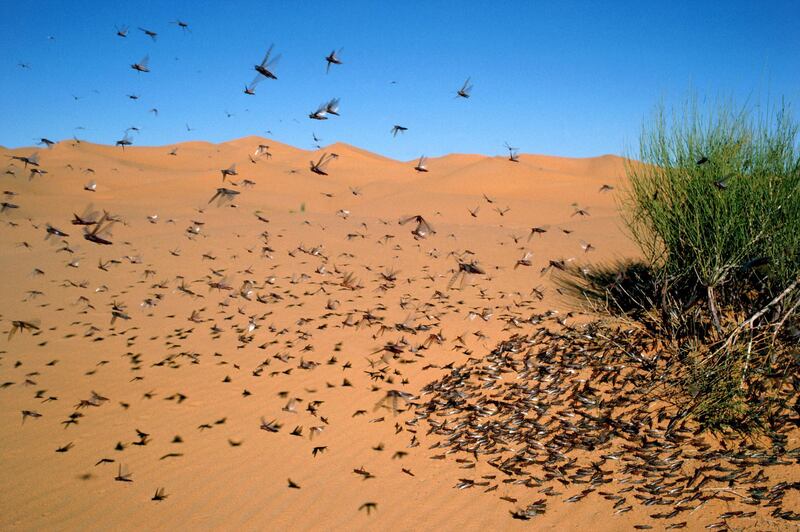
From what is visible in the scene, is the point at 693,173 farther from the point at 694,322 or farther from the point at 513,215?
the point at 513,215

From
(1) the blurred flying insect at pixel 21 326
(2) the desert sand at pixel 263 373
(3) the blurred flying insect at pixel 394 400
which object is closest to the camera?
(2) the desert sand at pixel 263 373

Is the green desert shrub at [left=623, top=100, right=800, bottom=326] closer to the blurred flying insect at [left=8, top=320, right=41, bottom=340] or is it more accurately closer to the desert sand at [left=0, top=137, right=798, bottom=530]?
the desert sand at [left=0, top=137, right=798, bottom=530]

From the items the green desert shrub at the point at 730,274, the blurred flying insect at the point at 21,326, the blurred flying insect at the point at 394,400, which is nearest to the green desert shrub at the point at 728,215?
the green desert shrub at the point at 730,274

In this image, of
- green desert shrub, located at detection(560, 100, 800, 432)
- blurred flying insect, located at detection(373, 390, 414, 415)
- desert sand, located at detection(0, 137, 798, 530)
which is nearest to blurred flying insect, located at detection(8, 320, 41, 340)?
desert sand, located at detection(0, 137, 798, 530)

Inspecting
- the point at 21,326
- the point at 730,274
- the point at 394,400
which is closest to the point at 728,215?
the point at 730,274

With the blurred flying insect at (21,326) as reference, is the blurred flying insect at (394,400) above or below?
below

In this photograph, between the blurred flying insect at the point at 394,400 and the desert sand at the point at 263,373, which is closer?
the desert sand at the point at 263,373

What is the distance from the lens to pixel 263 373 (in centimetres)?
682

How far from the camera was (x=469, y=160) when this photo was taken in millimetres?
58844

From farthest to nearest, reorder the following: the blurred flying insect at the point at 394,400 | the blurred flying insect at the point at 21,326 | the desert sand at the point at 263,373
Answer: the blurred flying insect at the point at 394,400, the blurred flying insect at the point at 21,326, the desert sand at the point at 263,373

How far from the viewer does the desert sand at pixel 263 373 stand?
4.25 meters

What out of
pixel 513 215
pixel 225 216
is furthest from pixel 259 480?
pixel 513 215

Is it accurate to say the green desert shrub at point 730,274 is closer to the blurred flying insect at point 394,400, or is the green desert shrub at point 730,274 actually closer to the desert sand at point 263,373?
the desert sand at point 263,373

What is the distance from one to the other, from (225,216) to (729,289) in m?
17.0
